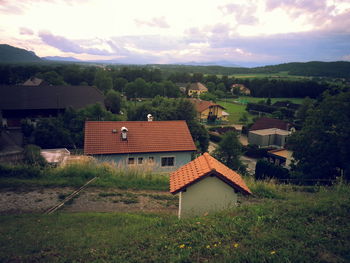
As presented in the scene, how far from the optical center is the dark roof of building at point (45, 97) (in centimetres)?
3609

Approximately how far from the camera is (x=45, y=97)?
38438mm

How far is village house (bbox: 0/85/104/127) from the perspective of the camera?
35.0 m

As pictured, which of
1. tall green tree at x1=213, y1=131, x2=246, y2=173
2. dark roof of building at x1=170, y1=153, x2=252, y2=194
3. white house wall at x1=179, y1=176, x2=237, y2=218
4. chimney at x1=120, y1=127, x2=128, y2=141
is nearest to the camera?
dark roof of building at x1=170, y1=153, x2=252, y2=194

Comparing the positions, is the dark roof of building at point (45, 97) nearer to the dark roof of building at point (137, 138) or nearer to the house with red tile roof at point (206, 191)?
the dark roof of building at point (137, 138)

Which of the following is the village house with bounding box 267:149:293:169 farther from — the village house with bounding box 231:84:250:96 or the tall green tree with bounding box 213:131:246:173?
the village house with bounding box 231:84:250:96

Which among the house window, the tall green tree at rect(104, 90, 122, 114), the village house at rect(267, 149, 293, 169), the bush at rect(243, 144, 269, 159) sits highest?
the tall green tree at rect(104, 90, 122, 114)

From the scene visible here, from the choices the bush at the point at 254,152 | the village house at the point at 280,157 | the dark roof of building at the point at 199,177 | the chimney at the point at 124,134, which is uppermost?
the dark roof of building at the point at 199,177

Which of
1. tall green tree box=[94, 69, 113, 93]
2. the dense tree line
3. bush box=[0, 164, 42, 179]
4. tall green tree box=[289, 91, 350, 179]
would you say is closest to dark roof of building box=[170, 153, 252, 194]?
bush box=[0, 164, 42, 179]

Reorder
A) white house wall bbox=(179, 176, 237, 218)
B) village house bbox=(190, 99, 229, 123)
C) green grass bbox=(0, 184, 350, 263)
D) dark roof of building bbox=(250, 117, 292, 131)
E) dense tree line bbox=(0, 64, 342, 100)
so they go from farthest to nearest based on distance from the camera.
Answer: dense tree line bbox=(0, 64, 342, 100) → village house bbox=(190, 99, 229, 123) → dark roof of building bbox=(250, 117, 292, 131) → white house wall bbox=(179, 176, 237, 218) → green grass bbox=(0, 184, 350, 263)

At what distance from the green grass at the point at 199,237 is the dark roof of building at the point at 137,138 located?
401 inches

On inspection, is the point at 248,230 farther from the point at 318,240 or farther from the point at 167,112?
the point at 167,112

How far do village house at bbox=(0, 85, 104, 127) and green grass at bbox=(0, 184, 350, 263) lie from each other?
110 ft

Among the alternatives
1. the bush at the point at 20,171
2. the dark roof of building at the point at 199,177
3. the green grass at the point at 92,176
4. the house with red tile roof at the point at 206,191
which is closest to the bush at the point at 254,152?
the green grass at the point at 92,176

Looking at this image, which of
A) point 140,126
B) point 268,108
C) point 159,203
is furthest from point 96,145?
point 268,108
